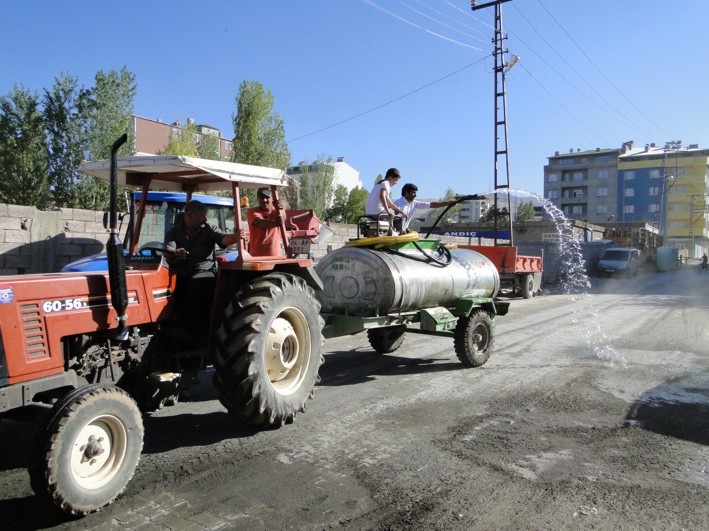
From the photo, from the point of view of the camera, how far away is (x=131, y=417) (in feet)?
11.7

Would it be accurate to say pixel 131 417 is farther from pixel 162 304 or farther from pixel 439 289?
pixel 439 289

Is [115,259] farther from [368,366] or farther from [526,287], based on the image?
[526,287]

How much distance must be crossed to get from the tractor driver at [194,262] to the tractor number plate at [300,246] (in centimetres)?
132

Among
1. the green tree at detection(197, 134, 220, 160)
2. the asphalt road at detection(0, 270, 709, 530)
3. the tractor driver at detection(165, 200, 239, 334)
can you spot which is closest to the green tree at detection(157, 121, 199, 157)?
the green tree at detection(197, 134, 220, 160)

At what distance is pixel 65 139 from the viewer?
65.9ft

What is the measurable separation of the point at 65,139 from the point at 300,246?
17.6 m

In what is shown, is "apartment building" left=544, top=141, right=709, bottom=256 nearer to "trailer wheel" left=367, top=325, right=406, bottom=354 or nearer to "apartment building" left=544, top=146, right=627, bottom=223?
"apartment building" left=544, top=146, right=627, bottom=223

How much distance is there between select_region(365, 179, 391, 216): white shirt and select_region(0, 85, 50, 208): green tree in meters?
16.7

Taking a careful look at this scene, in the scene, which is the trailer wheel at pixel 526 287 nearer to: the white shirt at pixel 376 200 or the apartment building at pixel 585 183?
the white shirt at pixel 376 200

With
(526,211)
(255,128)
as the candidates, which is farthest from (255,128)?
(526,211)

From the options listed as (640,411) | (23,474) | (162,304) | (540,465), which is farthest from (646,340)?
(23,474)

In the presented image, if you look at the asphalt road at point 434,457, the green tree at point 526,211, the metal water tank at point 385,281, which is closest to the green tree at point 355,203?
the green tree at point 526,211

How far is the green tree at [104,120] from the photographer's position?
1991 cm

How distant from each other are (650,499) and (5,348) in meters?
4.25
